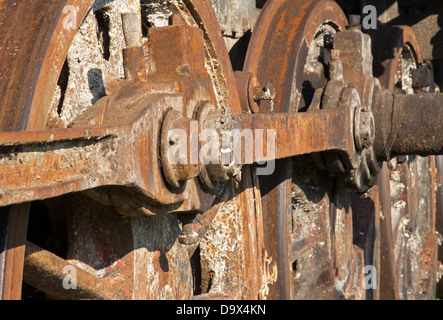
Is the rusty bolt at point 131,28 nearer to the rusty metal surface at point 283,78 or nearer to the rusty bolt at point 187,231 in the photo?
the rusty bolt at point 187,231

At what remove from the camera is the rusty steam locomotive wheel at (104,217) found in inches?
48.0

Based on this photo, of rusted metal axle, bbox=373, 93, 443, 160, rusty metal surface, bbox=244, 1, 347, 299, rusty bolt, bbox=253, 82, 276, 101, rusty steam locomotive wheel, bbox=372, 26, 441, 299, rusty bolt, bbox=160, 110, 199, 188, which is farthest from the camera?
rusty steam locomotive wheel, bbox=372, 26, 441, 299

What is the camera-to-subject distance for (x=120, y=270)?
5.40ft

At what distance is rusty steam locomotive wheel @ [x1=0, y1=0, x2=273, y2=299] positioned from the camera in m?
1.22

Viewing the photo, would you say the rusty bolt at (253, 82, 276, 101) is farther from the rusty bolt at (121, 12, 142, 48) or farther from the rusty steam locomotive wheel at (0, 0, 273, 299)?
the rusty bolt at (121, 12, 142, 48)

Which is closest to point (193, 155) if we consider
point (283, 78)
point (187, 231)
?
point (187, 231)

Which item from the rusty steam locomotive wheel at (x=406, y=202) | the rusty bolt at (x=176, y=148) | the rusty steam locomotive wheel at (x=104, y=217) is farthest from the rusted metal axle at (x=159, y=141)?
the rusty steam locomotive wheel at (x=406, y=202)

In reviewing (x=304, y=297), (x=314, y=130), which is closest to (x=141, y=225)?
(x=314, y=130)

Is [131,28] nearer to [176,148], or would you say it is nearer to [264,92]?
[176,148]

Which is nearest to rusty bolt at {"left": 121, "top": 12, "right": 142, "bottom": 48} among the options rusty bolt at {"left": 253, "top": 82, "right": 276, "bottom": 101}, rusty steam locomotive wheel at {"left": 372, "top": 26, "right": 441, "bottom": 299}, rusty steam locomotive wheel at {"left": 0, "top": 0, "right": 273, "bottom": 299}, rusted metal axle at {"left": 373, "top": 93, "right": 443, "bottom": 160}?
rusty steam locomotive wheel at {"left": 0, "top": 0, "right": 273, "bottom": 299}

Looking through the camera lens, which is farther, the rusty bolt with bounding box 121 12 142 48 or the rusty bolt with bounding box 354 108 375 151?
the rusty bolt with bounding box 354 108 375 151

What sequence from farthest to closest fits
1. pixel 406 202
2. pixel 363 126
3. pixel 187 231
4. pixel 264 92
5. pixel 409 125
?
pixel 406 202 → pixel 409 125 → pixel 363 126 → pixel 264 92 → pixel 187 231

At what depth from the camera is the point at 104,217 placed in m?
1.61

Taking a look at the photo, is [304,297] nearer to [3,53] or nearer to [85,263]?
[85,263]
